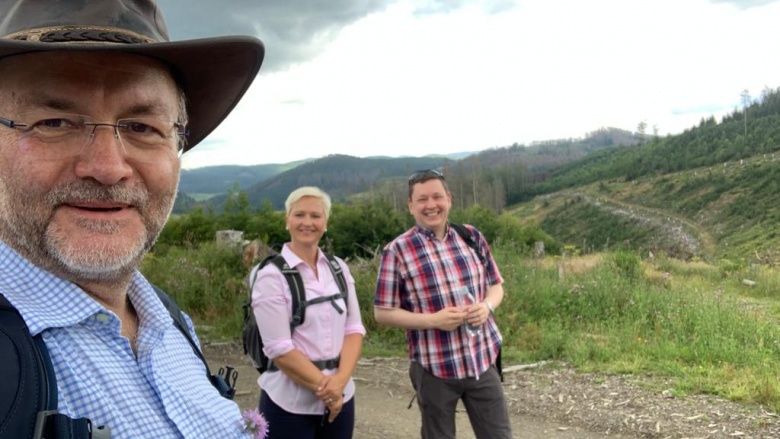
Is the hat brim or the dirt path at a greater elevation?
the hat brim

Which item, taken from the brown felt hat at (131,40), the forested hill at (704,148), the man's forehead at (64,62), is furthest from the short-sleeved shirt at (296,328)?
the forested hill at (704,148)

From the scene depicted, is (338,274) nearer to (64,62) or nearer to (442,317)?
(442,317)

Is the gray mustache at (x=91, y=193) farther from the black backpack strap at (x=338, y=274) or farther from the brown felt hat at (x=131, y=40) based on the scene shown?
the black backpack strap at (x=338, y=274)

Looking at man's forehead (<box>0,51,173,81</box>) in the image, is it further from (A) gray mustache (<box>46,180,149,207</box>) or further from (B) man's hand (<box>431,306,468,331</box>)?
(B) man's hand (<box>431,306,468,331</box>)

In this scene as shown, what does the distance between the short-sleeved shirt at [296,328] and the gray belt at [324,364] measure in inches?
0.6

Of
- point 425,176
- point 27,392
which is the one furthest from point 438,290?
point 27,392

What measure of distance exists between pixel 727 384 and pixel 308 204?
403cm

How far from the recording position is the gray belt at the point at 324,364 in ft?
9.75

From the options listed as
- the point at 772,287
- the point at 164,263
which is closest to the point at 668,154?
the point at 772,287

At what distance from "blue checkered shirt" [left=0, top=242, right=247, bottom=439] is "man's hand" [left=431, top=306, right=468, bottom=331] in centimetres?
207

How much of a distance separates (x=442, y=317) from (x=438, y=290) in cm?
18

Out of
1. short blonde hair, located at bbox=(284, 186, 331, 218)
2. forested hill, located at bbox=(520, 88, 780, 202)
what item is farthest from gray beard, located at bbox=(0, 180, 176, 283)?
forested hill, located at bbox=(520, 88, 780, 202)

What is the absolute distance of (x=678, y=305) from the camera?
6.84 metres

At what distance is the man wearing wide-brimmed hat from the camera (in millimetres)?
1040
